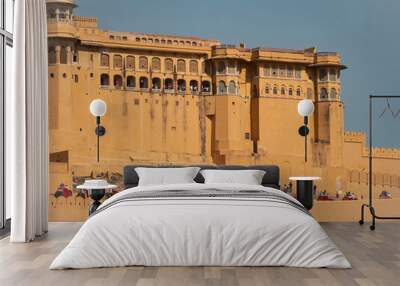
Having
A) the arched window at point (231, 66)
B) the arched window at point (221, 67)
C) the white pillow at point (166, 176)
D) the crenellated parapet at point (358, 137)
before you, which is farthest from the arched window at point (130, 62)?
the crenellated parapet at point (358, 137)

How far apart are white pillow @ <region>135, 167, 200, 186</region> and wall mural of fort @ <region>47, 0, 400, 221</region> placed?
1.10m

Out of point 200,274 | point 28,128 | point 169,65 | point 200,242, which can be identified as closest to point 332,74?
point 169,65

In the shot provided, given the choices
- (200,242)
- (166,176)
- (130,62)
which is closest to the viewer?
(200,242)

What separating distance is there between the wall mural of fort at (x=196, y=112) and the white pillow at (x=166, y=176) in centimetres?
110

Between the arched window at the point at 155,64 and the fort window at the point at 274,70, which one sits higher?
the arched window at the point at 155,64

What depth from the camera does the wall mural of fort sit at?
288 inches

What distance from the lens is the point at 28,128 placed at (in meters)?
5.52

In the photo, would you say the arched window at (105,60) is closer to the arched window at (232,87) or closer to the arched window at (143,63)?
the arched window at (143,63)

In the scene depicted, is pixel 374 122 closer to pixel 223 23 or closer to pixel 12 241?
pixel 223 23

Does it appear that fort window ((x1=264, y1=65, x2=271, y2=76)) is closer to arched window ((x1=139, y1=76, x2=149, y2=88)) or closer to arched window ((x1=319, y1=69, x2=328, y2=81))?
arched window ((x1=319, y1=69, x2=328, y2=81))

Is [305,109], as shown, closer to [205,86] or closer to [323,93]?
[323,93]

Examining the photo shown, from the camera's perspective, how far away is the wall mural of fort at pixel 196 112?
7.31m

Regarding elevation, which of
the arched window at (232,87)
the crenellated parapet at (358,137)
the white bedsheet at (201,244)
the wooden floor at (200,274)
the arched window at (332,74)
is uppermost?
the arched window at (332,74)

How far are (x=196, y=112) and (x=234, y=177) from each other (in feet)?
6.20
